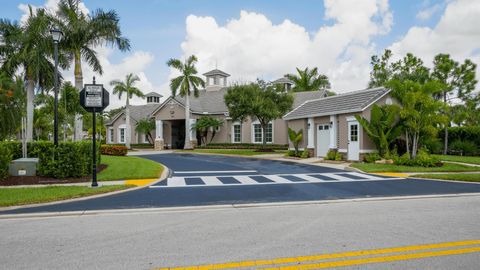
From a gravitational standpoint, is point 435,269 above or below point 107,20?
below

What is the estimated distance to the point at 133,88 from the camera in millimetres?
38844

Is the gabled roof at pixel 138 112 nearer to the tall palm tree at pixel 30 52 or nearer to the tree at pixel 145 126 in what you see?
the tree at pixel 145 126

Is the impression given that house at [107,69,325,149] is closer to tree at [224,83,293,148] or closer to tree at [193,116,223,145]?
tree at [193,116,223,145]

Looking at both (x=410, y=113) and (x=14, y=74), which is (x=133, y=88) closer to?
(x=14, y=74)

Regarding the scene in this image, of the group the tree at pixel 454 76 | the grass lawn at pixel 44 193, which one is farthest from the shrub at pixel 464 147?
the grass lawn at pixel 44 193

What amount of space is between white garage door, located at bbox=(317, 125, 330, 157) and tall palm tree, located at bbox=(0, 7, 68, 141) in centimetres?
1718

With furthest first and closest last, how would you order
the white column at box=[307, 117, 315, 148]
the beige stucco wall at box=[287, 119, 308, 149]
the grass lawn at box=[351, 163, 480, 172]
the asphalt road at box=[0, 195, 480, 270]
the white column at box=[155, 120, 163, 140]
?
the white column at box=[155, 120, 163, 140] → the beige stucco wall at box=[287, 119, 308, 149] → the white column at box=[307, 117, 315, 148] → the grass lawn at box=[351, 163, 480, 172] → the asphalt road at box=[0, 195, 480, 270]

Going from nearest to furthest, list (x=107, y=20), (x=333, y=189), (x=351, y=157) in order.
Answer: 1. (x=333, y=189)
2. (x=351, y=157)
3. (x=107, y=20)

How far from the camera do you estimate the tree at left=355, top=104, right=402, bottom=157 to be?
1903 cm

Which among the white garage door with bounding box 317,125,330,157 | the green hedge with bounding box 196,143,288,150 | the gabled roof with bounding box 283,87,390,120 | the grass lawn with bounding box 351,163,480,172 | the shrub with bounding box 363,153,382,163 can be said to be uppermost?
the gabled roof with bounding box 283,87,390,120

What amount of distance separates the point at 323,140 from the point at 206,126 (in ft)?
53.5

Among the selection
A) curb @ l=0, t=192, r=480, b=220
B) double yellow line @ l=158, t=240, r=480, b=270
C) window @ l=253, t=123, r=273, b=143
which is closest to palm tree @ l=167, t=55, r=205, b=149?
window @ l=253, t=123, r=273, b=143

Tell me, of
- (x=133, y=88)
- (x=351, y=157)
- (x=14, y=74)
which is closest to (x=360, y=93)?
(x=351, y=157)

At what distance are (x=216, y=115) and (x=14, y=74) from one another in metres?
19.9
